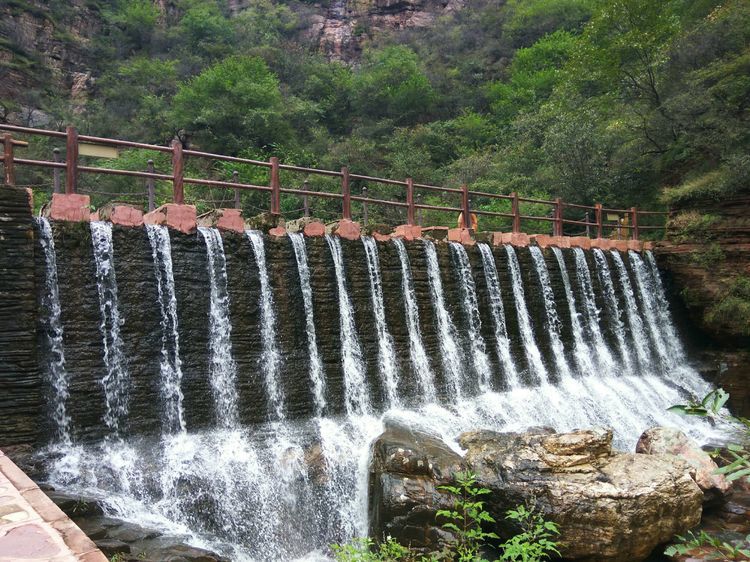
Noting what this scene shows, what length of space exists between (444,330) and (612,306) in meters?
5.51

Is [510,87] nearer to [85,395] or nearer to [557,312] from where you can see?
[557,312]

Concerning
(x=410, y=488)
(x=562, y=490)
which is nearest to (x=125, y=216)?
(x=410, y=488)

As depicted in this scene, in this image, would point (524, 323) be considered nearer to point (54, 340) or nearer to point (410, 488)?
point (410, 488)

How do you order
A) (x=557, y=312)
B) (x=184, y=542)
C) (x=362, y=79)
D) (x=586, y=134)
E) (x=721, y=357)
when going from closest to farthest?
(x=184, y=542) < (x=557, y=312) < (x=721, y=357) < (x=586, y=134) < (x=362, y=79)

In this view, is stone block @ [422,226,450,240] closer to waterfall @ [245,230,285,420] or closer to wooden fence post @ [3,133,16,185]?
waterfall @ [245,230,285,420]

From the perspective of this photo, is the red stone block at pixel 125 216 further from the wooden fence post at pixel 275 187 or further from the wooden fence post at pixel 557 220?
the wooden fence post at pixel 557 220

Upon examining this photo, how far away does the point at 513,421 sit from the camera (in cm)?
954

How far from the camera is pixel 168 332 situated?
734cm

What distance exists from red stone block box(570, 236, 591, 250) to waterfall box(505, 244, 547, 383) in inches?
98.6

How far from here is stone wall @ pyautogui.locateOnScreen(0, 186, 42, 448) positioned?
19.6ft

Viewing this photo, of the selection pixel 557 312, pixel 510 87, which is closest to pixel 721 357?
pixel 557 312

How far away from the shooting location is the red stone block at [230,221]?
819 cm

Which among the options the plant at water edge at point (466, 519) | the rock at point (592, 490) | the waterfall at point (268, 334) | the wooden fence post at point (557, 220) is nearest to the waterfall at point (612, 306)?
the wooden fence post at point (557, 220)

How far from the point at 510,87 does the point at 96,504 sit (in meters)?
28.0
